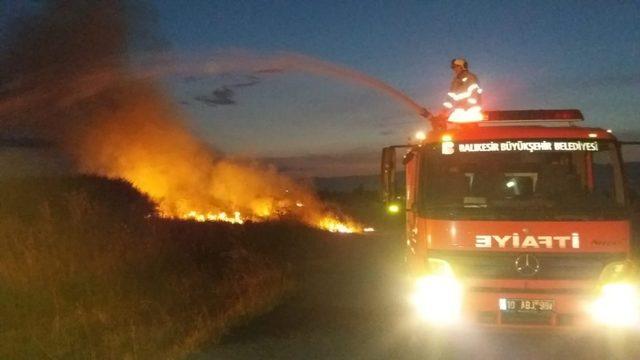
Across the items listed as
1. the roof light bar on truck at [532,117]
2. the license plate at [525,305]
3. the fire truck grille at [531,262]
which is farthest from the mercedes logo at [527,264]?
the roof light bar on truck at [532,117]

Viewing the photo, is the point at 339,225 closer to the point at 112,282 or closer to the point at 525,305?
the point at 112,282

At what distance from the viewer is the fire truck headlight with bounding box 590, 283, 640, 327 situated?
302 inches

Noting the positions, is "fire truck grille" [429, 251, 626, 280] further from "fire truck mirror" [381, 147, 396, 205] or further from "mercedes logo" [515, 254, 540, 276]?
"fire truck mirror" [381, 147, 396, 205]

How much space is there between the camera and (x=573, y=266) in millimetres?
7727

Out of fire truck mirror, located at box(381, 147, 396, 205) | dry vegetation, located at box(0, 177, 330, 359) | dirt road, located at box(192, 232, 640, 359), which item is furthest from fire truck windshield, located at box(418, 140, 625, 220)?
dry vegetation, located at box(0, 177, 330, 359)

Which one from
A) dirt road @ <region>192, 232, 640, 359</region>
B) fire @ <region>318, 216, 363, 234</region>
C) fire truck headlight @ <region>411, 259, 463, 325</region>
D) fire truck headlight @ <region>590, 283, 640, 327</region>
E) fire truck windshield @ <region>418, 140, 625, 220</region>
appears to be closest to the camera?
fire truck headlight @ <region>590, 283, 640, 327</region>

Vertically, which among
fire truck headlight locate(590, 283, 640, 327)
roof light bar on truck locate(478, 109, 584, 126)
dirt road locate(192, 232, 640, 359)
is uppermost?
roof light bar on truck locate(478, 109, 584, 126)

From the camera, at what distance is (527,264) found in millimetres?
7793

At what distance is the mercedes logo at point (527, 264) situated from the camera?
25.6 feet

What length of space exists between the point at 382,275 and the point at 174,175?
18.6m

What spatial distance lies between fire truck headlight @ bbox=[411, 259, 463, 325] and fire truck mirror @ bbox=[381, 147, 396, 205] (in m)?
1.73

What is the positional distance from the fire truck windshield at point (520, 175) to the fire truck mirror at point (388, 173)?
73cm

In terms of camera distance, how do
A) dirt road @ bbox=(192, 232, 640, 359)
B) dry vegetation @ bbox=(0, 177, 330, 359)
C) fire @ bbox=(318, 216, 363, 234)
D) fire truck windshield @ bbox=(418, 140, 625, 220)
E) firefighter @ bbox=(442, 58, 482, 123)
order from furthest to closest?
fire @ bbox=(318, 216, 363, 234) → firefighter @ bbox=(442, 58, 482, 123) → dry vegetation @ bbox=(0, 177, 330, 359) → fire truck windshield @ bbox=(418, 140, 625, 220) → dirt road @ bbox=(192, 232, 640, 359)

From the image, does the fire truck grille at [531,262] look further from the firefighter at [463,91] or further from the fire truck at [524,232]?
the firefighter at [463,91]
